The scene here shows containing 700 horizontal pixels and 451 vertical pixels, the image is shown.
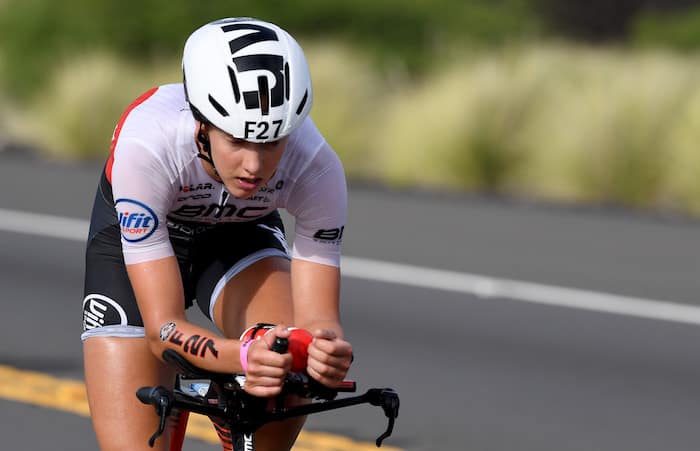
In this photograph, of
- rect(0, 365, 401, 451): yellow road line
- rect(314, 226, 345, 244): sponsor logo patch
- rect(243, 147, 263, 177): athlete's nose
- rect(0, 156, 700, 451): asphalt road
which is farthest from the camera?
rect(0, 156, 700, 451): asphalt road

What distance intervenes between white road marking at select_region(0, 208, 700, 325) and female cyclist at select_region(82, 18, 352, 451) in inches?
209

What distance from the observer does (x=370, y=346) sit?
28.7ft

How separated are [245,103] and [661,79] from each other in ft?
38.5

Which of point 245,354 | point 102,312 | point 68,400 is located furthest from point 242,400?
point 68,400

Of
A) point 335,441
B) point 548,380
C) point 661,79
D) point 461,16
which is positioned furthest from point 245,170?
point 461,16

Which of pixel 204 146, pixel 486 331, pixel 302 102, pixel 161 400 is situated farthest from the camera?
pixel 486 331

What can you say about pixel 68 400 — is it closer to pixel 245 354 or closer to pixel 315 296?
pixel 315 296

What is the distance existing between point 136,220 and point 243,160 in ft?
1.41

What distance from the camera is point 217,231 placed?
15.8ft

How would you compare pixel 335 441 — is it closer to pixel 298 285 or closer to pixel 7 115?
pixel 298 285

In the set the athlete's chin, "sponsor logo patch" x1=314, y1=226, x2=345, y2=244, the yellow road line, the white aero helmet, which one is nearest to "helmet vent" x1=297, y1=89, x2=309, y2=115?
the white aero helmet

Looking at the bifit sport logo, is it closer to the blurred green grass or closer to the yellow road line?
the yellow road line

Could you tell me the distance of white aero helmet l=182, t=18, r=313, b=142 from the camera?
12.7 ft

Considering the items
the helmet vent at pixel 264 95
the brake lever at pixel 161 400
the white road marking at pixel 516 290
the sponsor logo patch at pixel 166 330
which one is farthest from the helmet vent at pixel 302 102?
the white road marking at pixel 516 290
